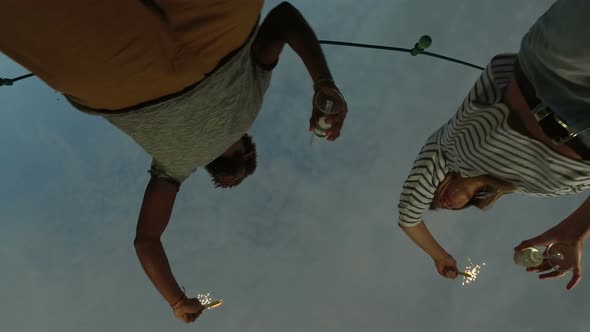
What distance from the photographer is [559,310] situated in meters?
4.92

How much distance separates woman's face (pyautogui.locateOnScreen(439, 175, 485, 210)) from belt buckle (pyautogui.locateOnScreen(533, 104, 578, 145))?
41 cm

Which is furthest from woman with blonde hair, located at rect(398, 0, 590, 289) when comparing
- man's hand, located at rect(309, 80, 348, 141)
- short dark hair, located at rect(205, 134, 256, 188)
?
short dark hair, located at rect(205, 134, 256, 188)

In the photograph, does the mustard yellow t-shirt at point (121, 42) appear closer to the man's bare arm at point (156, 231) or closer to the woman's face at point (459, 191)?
the man's bare arm at point (156, 231)

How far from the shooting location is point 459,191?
5.95ft

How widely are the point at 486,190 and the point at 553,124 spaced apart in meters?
0.50

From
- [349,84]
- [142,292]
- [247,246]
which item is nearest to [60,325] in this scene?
[142,292]

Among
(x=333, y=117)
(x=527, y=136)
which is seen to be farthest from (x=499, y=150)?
(x=333, y=117)

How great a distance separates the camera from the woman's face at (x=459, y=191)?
5.79 ft

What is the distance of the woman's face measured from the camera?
1.76 meters

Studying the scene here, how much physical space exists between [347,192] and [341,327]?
1.34m

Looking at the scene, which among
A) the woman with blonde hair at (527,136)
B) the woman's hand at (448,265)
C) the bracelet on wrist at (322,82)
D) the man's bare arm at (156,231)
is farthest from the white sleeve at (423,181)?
the man's bare arm at (156,231)

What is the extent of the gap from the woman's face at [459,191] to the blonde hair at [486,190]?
0.03 feet

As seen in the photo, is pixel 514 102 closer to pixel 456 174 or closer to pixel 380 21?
pixel 456 174

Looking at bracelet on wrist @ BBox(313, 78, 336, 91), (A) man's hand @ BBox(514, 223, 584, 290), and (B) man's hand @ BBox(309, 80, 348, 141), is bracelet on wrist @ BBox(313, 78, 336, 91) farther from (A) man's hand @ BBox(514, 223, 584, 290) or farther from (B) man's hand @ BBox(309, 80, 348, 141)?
(A) man's hand @ BBox(514, 223, 584, 290)
